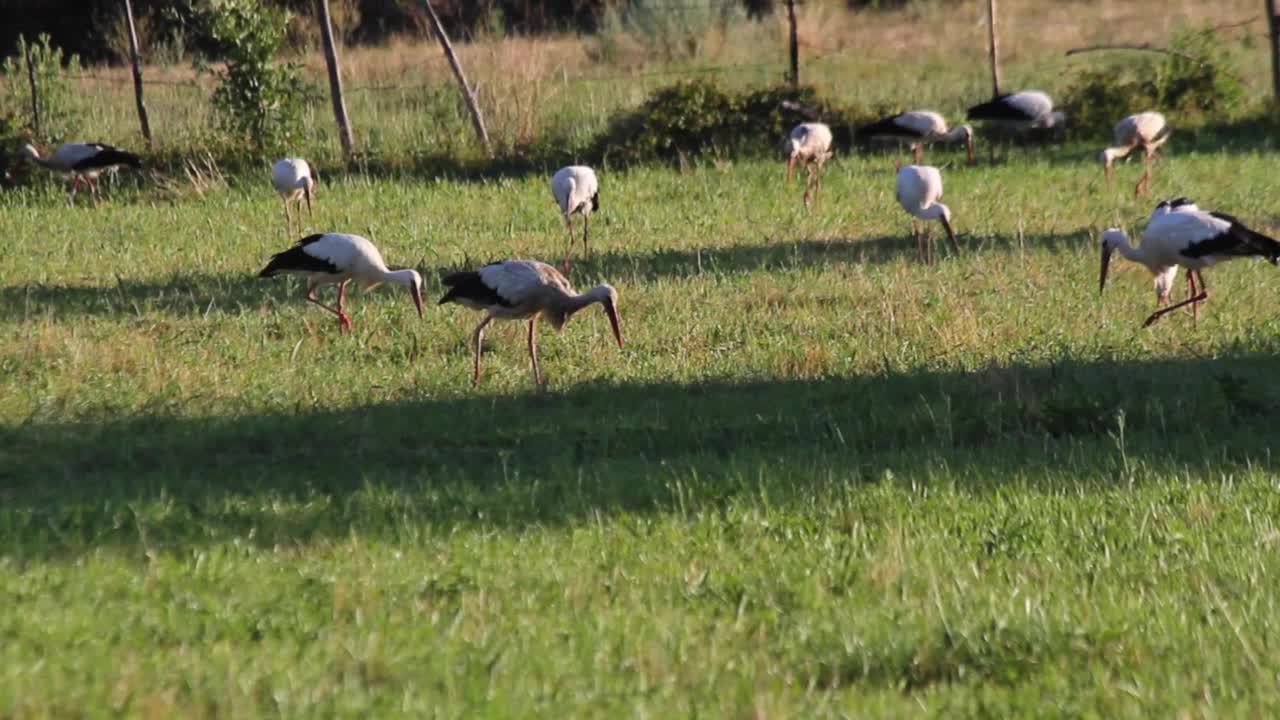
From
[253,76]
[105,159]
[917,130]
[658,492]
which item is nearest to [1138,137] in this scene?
[917,130]

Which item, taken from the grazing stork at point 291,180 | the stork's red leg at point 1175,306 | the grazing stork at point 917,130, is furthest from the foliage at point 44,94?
the stork's red leg at point 1175,306

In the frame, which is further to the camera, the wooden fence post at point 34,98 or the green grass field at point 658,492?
the wooden fence post at point 34,98

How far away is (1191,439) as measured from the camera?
8.54 meters

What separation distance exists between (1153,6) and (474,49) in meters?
17.7

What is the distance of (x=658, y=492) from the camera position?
7.43 metres

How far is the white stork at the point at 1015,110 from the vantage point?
21.2m

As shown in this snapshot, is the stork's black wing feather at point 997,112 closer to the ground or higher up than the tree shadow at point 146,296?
closer to the ground

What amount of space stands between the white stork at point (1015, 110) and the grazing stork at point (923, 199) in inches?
232

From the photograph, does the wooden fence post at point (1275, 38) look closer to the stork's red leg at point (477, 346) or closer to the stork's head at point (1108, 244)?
the stork's head at point (1108, 244)

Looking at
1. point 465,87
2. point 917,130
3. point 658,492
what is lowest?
point 917,130

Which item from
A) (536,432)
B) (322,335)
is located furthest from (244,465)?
(322,335)

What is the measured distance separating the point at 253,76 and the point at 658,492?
586 inches

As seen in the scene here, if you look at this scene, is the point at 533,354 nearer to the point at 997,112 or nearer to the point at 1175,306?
the point at 1175,306

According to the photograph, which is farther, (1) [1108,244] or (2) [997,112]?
(2) [997,112]
